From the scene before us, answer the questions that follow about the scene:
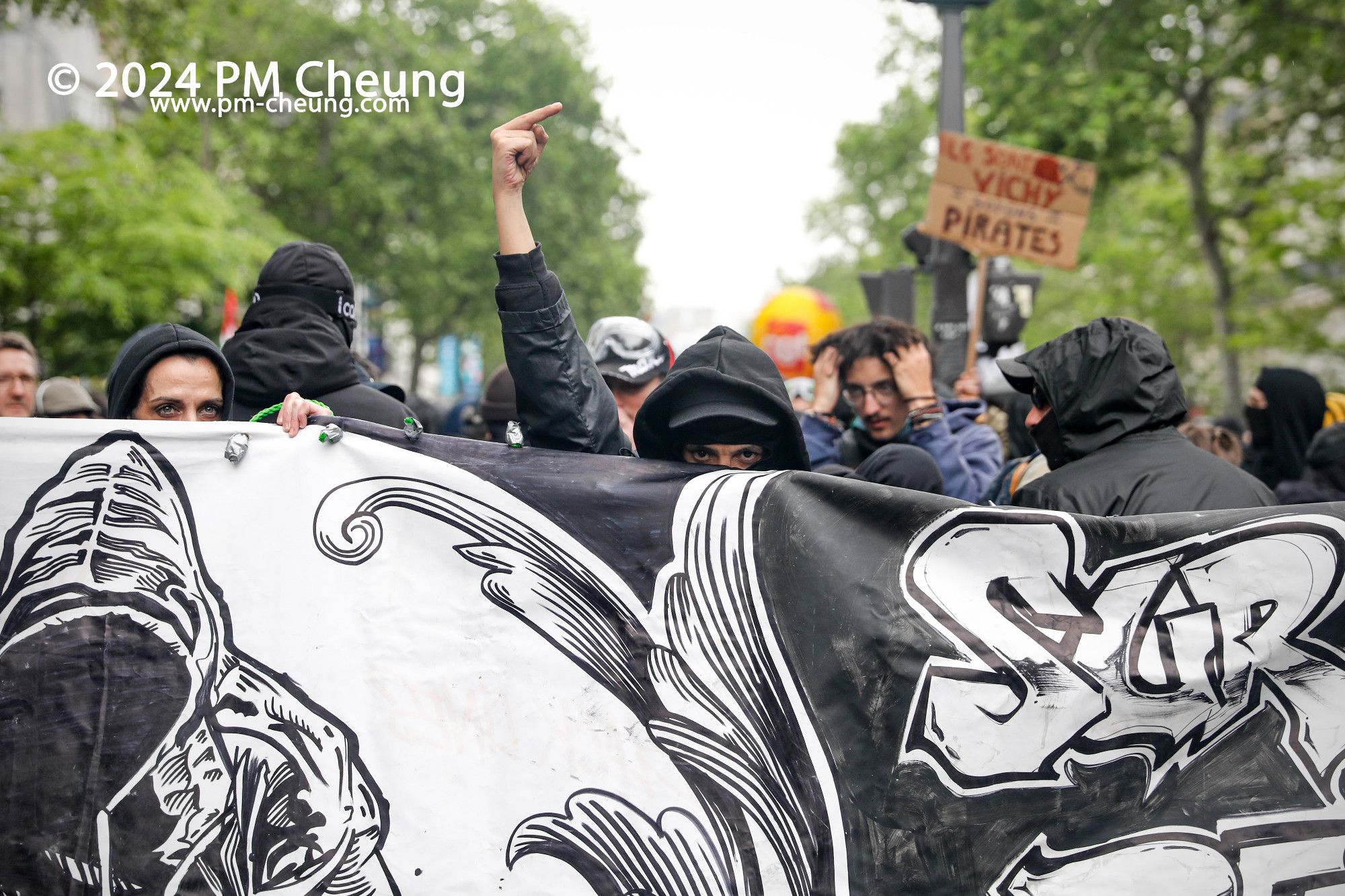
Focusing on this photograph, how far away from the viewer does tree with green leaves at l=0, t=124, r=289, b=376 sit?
12.4 meters

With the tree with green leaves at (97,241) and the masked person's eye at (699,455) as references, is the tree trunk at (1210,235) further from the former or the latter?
the masked person's eye at (699,455)

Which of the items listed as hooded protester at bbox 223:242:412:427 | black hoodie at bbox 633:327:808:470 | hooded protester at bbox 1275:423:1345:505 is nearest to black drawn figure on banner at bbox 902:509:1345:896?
black hoodie at bbox 633:327:808:470

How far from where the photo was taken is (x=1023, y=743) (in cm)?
243

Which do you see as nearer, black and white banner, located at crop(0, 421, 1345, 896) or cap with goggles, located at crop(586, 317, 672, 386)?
black and white banner, located at crop(0, 421, 1345, 896)

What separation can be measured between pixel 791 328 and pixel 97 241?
7.88 m

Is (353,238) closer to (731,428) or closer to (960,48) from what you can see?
(960,48)

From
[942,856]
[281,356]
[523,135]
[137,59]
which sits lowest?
[942,856]

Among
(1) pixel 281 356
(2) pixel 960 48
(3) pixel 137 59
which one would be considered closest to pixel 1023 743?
(1) pixel 281 356

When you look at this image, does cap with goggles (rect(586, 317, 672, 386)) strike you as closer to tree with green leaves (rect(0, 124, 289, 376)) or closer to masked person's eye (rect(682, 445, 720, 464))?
masked person's eye (rect(682, 445, 720, 464))

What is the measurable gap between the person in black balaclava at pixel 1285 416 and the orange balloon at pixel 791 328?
11.8 ft

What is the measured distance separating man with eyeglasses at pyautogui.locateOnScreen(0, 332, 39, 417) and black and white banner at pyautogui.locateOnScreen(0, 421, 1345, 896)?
2.94 metres

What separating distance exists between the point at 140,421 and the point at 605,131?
1245 inches

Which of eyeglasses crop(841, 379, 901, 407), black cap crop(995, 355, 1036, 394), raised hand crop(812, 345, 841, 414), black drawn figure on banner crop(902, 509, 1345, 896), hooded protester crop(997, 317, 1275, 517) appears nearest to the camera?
black drawn figure on banner crop(902, 509, 1345, 896)

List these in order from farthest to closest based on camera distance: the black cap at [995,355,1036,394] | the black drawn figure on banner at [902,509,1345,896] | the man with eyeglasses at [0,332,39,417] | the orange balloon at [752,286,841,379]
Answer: the orange balloon at [752,286,841,379], the man with eyeglasses at [0,332,39,417], the black cap at [995,355,1036,394], the black drawn figure on banner at [902,509,1345,896]
